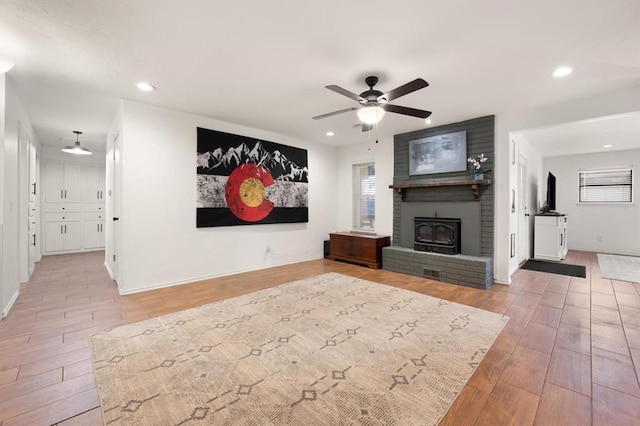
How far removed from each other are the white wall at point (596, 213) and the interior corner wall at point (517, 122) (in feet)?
13.6

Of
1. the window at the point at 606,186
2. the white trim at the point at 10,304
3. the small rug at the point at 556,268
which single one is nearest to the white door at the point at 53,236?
the white trim at the point at 10,304

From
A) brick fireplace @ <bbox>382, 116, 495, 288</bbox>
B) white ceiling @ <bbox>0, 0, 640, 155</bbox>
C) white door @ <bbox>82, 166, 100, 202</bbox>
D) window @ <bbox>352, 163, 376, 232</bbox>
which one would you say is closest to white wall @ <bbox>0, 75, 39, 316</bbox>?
white ceiling @ <bbox>0, 0, 640, 155</bbox>

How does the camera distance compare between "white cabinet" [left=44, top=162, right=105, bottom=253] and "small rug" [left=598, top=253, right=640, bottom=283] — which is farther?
"white cabinet" [left=44, top=162, right=105, bottom=253]

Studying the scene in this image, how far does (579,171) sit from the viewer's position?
22.9 ft

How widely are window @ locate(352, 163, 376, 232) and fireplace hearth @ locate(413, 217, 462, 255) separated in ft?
3.87

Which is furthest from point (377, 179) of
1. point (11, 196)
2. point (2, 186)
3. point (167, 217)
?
point (11, 196)

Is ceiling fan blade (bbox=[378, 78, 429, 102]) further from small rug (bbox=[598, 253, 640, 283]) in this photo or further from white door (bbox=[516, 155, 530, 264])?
small rug (bbox=[598, 253, 640, 283])

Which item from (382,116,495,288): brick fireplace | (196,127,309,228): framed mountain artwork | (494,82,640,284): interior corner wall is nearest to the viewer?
(494,82,640,284): interior corner wall

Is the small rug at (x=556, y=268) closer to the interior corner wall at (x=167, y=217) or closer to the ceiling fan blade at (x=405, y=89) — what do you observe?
the ceiling fan blade at (x=405, y=89)

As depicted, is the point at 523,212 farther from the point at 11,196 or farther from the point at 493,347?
the point at 11,196

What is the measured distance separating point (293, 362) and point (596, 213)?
28.0ft

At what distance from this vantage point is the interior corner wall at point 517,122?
10.8ft

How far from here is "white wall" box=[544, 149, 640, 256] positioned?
633 centimetres

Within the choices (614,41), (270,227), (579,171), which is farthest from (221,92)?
(579,171)
